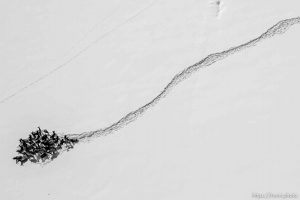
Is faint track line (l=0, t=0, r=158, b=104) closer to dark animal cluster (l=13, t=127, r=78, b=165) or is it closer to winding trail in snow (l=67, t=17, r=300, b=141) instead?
dark animal cluster (l=13, t=127, r=78, b=165)

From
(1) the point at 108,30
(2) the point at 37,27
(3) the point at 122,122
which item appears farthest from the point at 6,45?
(3) the point at 122,122

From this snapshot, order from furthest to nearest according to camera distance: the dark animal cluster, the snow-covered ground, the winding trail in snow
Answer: the winding trail in snow < the dark animal cluster < the snow-covered ground

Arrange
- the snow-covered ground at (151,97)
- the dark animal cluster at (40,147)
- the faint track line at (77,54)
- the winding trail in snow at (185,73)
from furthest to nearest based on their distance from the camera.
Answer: the faint track line at (77,54)
the winding trail in snow at (185,73)
the dark animal cluster at (40,147)
the snow-covered ground at (151,97)

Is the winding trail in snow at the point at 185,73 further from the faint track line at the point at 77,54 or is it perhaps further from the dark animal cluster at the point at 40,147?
the faint track line at the point at 77,54

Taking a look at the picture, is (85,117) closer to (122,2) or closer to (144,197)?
(144,197)

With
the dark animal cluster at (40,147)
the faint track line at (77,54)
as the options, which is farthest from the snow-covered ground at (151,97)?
the dark animal cluster at (40,147)

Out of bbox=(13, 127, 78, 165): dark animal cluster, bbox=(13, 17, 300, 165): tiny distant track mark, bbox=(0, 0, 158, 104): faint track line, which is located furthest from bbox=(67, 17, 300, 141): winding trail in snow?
bbox=(0, 0, 158, 104): faint track line
